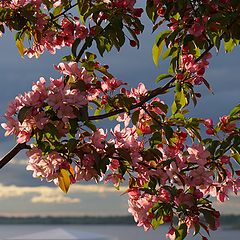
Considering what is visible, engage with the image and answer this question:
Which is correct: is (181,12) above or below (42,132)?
above

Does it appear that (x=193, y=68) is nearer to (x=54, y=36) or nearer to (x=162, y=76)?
(x=162, y=76)

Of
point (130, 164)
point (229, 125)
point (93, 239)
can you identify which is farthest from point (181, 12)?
point (93, 239)

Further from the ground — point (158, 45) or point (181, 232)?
point (158, 45)

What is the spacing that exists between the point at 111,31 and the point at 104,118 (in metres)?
0.54

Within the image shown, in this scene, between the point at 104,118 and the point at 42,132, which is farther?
the point at 104,118

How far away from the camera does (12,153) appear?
12.0ft

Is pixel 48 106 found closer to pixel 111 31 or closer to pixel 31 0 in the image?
pixel 111 31

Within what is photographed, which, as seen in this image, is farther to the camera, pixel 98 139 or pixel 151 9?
pixel 151 9

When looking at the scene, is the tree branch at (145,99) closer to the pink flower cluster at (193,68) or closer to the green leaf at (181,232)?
the pink flower cluster at (193,68)

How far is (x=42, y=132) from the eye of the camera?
10.6ft

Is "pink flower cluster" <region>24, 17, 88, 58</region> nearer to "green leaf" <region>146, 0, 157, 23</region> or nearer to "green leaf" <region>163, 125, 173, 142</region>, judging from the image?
"green leaf" <region>146, 0, 157, 23</region>

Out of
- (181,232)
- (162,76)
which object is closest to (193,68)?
(162,76)

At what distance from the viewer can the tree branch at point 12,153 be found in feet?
11.7

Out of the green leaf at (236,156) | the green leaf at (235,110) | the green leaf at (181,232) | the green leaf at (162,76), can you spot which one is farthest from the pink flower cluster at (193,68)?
the green leaf at (181,232)
